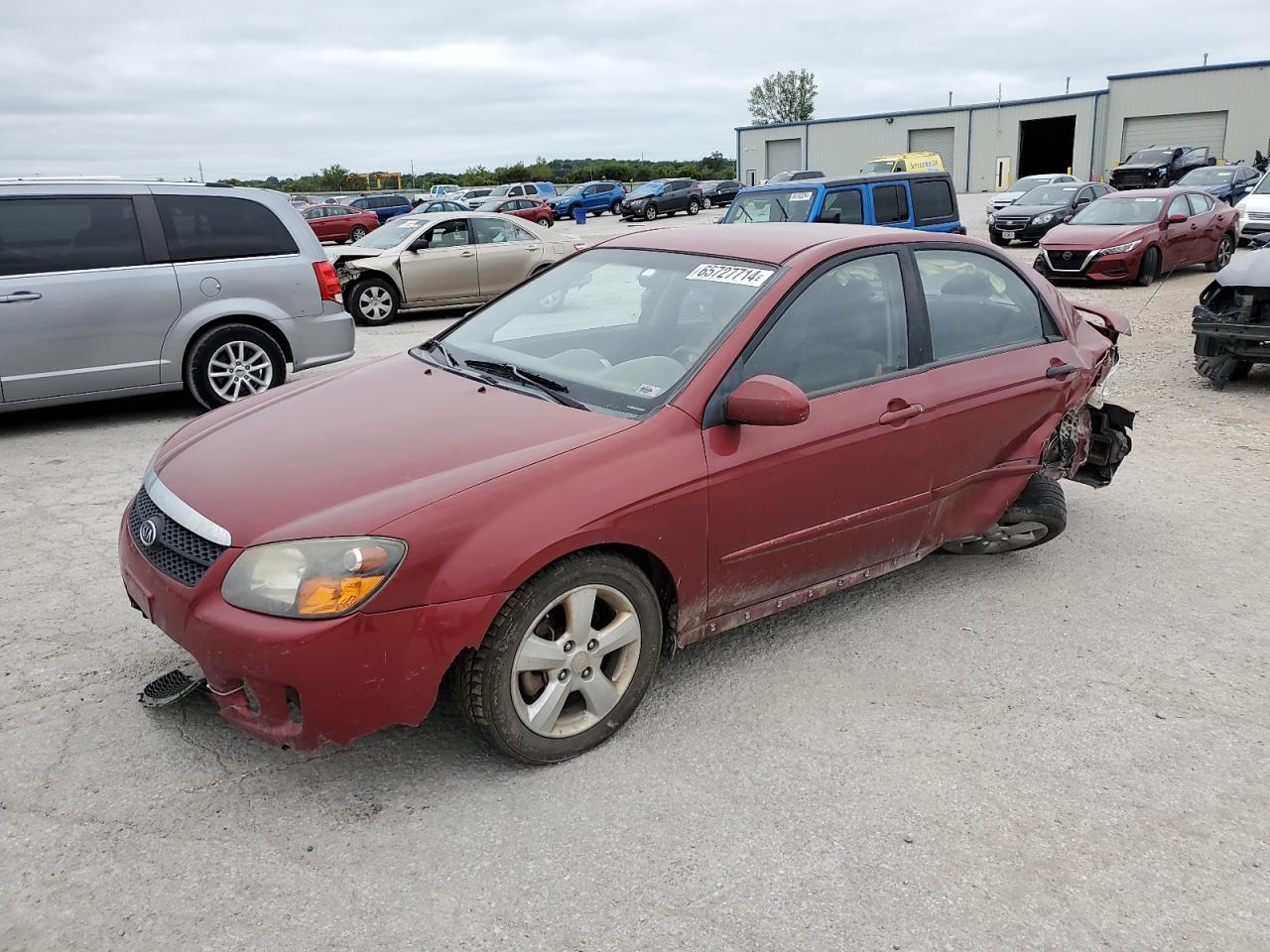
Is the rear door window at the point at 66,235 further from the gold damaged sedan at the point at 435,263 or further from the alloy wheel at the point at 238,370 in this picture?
the gold damaged sedan at the point at 435,263

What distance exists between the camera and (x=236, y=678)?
2.85m

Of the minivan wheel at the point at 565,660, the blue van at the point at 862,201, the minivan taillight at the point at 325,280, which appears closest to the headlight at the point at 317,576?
the minivan wheel at the point at 565,660

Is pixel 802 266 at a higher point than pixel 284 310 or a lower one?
higher

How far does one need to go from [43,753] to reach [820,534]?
8.85ft

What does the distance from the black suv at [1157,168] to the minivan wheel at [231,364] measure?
3111cm

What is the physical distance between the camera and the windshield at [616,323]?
3.55m

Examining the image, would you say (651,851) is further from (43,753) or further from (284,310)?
(284,310)

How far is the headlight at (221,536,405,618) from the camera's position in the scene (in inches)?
108

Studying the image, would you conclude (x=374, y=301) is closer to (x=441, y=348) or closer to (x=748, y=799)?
(x=441, y=348)

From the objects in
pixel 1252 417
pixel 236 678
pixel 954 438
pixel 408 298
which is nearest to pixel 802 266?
pixel 954 438

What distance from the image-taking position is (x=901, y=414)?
152 inches

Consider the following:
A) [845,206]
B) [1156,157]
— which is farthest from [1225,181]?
[845,206]

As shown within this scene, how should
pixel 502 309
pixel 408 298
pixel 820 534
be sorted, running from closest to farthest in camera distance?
pixel 820 534 < pixel 502 309 < pixel 408 298

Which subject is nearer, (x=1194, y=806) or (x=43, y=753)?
(x=1194, y=806)
